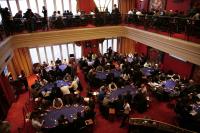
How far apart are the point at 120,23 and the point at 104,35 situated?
1611 mm

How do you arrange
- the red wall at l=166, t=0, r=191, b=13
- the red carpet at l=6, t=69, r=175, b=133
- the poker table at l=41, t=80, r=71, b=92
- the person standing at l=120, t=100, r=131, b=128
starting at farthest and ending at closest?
the red wall at l=166, t=0, r=191, b=13 → the poker table at l=41, t=80, r=71, b=92 → the red carpet at l=6, t=69, r=175, b=133 → the person standing at l=120, t=100, r=131, b=128

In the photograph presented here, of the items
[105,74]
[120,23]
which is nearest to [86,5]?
[120,23]

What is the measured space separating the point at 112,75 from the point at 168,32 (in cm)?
404

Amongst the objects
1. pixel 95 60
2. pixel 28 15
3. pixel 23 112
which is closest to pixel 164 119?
pixel 95 60

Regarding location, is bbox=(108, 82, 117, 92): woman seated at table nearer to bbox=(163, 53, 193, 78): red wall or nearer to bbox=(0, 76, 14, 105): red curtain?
bbox=(163, 53, 193, 78): red wall

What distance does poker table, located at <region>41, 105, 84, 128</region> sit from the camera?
289 inches

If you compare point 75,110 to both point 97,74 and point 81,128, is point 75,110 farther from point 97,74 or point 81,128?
point 97,74

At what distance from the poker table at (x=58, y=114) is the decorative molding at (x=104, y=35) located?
3075mm

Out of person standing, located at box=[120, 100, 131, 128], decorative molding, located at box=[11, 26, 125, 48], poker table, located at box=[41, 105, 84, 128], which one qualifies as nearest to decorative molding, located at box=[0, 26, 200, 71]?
decorative molding, located at box=[11, 26, 125, 48]

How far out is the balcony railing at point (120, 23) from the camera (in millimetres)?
8398

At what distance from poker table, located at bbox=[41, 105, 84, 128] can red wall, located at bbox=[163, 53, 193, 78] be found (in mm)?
7326

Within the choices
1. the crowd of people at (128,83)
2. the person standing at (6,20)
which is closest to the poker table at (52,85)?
the crowd of people at (128,83)

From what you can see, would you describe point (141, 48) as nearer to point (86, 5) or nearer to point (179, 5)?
point (179, 5)

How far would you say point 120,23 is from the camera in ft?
45.3
